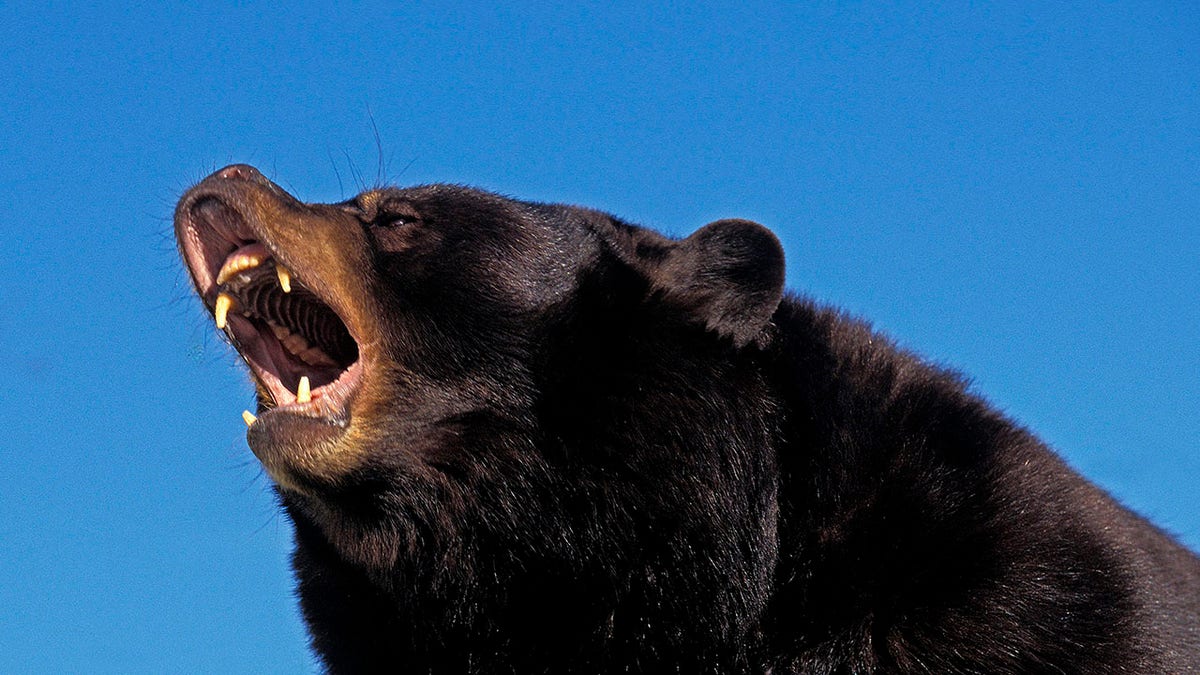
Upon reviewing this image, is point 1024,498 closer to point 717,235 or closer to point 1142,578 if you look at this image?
point 1142,578

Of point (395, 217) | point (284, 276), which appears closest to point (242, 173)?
point (284, 276)

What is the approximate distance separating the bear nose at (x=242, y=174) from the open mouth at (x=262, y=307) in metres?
0.11

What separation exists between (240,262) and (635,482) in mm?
1786

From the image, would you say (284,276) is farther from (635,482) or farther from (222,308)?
(635,482)

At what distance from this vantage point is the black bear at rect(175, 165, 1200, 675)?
5043 millimetres

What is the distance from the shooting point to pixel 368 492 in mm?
5164

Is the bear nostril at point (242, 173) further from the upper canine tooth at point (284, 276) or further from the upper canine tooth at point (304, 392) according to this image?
the upper canine tooth at point (304, 392)

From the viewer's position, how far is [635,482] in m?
5.07

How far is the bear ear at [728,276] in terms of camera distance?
5.34 m

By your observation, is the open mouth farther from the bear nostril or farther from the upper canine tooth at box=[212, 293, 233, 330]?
the bear nostril

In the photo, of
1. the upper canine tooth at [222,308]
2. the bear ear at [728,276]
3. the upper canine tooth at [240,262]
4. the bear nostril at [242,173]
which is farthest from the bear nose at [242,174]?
the bear ear at [728,276]

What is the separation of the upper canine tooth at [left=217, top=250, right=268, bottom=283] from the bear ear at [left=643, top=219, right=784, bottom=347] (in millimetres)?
1582

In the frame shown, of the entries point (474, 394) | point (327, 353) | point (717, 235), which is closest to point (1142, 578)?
point (717, 235)

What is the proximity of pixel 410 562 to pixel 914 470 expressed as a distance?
1.96 m
